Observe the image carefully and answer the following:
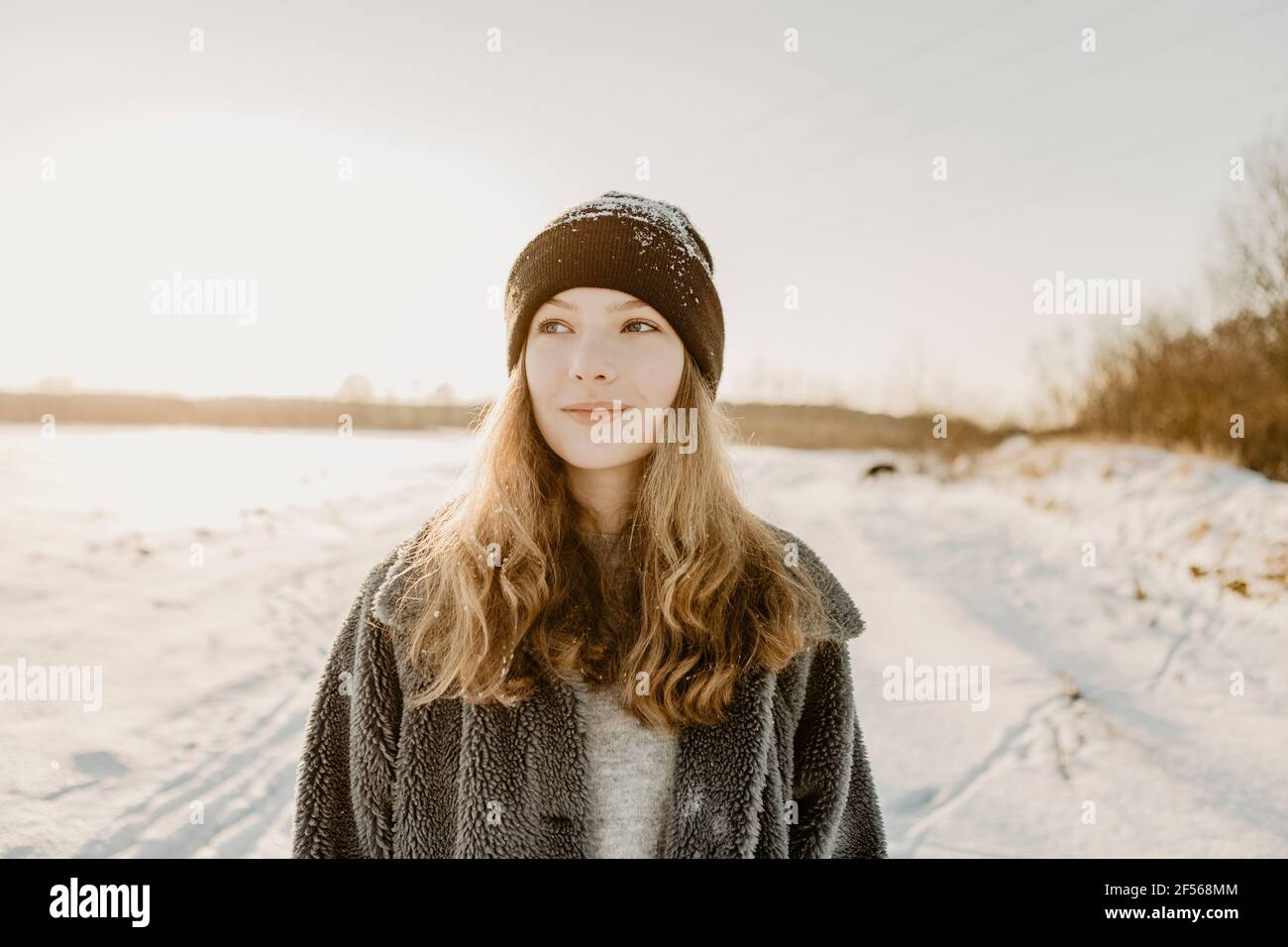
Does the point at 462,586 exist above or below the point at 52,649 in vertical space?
above

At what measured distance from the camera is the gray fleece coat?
5.02 feet

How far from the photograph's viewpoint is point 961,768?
4027 millimetres

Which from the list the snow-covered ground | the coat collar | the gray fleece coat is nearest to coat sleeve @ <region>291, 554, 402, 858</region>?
the gray fleece coat

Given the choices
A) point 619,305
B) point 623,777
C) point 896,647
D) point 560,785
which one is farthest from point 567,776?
point 896,647

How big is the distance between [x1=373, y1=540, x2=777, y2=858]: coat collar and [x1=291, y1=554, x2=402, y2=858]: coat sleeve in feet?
0.36

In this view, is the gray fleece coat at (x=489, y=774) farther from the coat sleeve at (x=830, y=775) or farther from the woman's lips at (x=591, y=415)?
the woman's lips at (x=591, y=415)

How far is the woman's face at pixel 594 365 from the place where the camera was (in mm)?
1658

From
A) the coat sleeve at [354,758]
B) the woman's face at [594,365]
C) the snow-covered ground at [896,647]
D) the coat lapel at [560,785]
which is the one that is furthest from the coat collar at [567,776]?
the snow-covered ground at [896,647]

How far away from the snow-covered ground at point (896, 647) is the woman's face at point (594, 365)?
517 mm

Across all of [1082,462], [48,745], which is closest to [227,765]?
[48,745]

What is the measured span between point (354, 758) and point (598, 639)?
1.82 ft

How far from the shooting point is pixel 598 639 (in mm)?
1688
